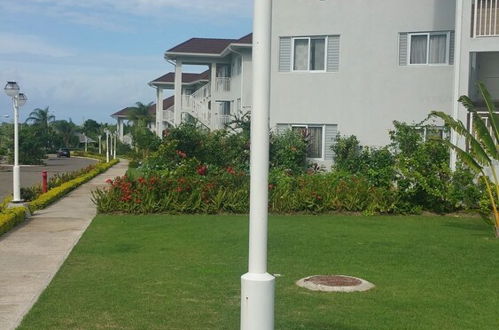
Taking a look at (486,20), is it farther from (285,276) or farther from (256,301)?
(256,301)

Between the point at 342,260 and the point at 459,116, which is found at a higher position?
the point at 459,116

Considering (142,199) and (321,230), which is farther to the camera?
(142,199)

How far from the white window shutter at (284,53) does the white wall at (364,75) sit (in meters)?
0.16

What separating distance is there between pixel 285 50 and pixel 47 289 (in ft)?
55.3

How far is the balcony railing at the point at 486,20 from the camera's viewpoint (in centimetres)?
1928

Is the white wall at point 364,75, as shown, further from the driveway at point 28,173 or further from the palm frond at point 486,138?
the driveway at point 28,173

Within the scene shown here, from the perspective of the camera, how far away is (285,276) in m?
9.38

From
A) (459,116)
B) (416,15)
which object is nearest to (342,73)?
(416,15)

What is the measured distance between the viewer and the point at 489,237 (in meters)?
13.7

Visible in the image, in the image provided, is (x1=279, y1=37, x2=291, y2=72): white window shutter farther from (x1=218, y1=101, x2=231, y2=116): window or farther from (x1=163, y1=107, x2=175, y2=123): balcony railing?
(x1=163, y1=107, x2=175, y2=123): balcony railing

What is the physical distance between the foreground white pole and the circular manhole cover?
13.5 ft

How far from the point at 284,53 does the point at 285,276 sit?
1565 cm

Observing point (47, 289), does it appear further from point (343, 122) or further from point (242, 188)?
point (343, 122)

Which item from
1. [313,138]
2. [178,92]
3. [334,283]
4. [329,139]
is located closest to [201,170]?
[313,138]
